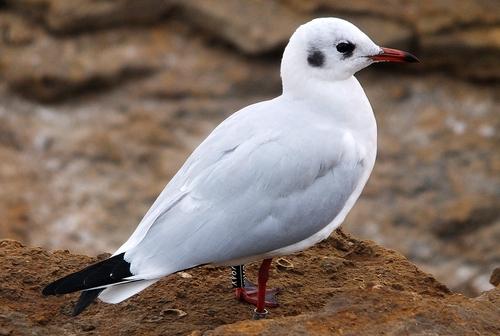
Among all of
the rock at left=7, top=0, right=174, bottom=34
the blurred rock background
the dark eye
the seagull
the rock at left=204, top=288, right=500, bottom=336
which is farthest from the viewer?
the rock at left=7, top=0, right=174, bottom=34

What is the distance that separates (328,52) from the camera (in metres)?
4.19

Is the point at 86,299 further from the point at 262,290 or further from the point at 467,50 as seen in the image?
the point at 467,50

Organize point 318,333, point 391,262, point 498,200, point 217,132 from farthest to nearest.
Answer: point 498,200 → point 391,262 → point 217,132 → point 318,333

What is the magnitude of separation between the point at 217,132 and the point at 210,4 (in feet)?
18.2

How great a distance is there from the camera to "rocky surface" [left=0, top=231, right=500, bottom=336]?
363cm

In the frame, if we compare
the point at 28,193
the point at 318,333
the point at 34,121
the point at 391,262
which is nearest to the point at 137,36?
the point at 34,121

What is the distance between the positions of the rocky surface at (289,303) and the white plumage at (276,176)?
27cm

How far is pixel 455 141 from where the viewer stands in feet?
29.2

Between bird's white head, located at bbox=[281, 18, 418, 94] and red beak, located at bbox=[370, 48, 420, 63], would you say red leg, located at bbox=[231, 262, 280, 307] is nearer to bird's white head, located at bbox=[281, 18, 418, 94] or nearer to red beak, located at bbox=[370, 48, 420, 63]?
bird's white head, located at bbox=[281, 18, 418, 94]

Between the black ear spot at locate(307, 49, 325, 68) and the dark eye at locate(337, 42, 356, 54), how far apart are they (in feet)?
0.22

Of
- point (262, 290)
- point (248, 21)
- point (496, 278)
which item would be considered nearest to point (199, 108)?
point (248, 21)

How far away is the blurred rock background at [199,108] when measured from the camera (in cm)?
838

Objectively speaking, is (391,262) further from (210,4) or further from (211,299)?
(210,4)

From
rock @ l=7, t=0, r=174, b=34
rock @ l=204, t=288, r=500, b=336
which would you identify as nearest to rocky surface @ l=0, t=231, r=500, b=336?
rock @ l=204, t=288, r=500, b=336
